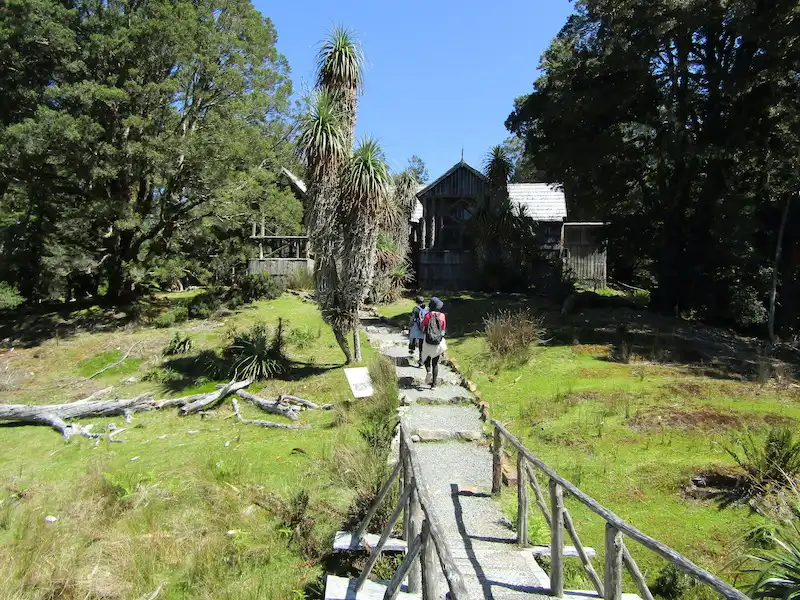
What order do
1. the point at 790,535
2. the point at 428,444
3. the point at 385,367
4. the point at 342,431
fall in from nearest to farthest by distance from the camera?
1. the point at 790,535
2. the point at 428,444
3. the point at 342,431
4. the point at 385,367

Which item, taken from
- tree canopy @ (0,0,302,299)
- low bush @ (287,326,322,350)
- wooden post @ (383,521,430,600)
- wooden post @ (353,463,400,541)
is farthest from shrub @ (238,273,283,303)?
wooden post @ (383,521,430,600)

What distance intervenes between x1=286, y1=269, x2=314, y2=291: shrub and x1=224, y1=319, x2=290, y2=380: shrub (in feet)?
36.3

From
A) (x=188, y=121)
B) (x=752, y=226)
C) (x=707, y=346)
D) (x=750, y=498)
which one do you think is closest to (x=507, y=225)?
(x=752, y=226)

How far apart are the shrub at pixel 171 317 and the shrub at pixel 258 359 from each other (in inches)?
275

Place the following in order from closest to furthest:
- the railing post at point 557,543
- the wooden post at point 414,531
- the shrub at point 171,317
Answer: the wooden post at point 414,531, the railing post at point 557,543, the shrub at point 171,317

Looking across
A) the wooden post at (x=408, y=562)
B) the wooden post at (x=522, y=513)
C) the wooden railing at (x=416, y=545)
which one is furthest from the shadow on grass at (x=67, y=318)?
the wooden post at (x=408, y=562)

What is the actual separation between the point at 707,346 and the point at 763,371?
15.5 feet

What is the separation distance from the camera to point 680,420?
33.0 ft

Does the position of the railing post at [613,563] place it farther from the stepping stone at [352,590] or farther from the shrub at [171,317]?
the shrub at [171,317]

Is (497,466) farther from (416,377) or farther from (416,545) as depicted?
(416,377)

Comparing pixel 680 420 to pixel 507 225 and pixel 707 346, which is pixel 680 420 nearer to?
pixel 707 346

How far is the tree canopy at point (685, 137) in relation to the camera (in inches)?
722

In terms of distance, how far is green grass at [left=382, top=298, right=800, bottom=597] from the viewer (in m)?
6.79

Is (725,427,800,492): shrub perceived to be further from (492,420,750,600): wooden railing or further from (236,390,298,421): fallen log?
(236,390,298,421): fallen log
